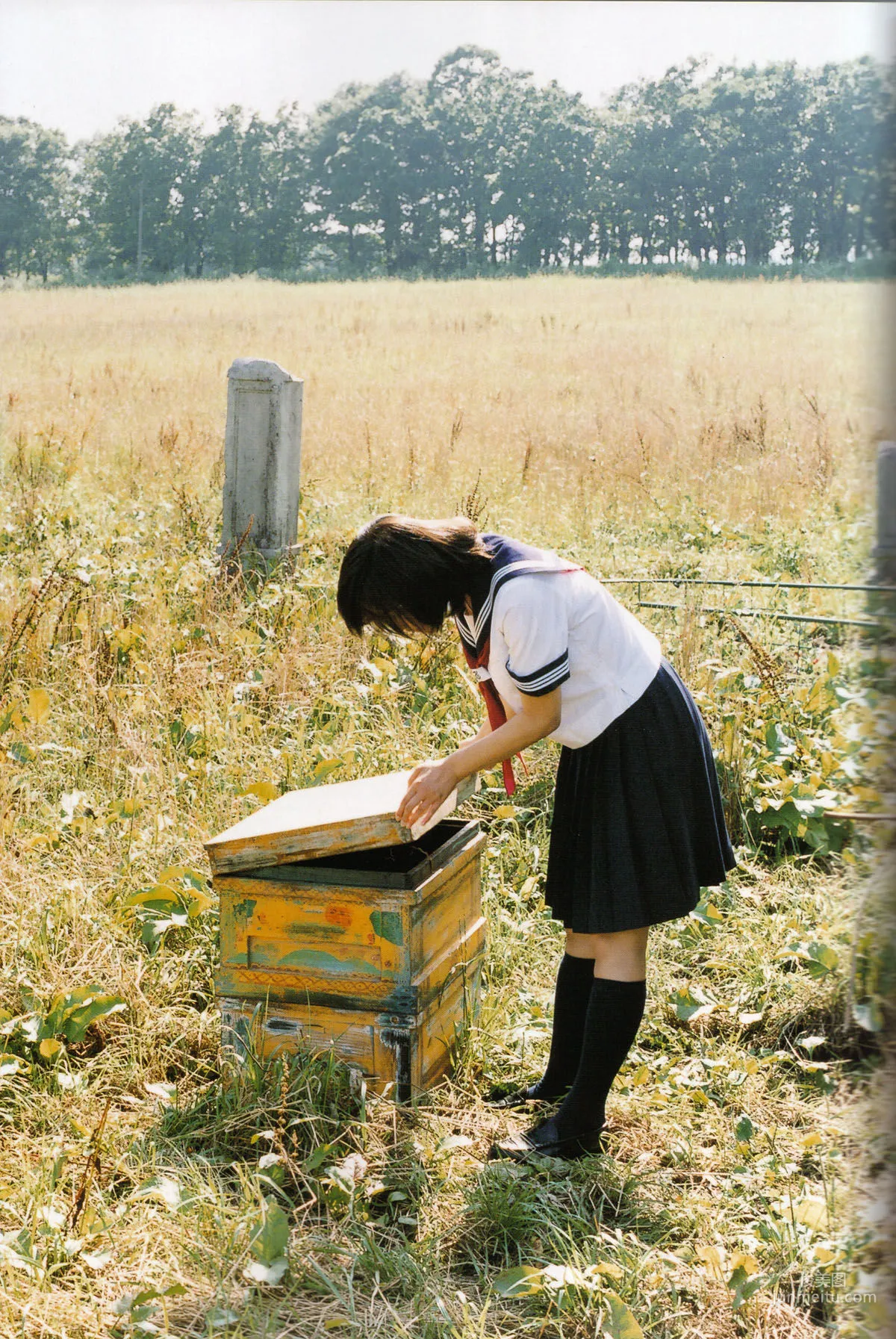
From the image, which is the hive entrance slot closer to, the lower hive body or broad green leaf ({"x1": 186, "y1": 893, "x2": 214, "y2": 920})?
the lower hive body

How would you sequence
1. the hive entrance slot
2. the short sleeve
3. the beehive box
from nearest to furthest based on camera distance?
the short sleeve → the beehive box → the hive entrance slot

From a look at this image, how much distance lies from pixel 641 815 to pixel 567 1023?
2.02ft

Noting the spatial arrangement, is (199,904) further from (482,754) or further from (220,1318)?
(220,1318)

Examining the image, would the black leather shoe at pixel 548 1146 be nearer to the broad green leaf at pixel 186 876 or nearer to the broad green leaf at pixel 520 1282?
the broad green leaf at pixel 520 1282

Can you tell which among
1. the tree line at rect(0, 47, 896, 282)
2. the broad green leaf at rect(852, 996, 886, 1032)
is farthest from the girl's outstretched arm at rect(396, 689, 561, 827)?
the tree line at rect(0, 47, 896, 282)

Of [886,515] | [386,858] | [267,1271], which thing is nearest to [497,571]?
[386,858]

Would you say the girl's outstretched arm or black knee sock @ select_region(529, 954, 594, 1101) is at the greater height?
the girl's outstretched arm

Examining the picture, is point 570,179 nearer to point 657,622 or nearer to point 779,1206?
point 657,622

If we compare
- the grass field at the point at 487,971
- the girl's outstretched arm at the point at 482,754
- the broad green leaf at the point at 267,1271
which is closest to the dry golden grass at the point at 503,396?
the grass field at the point at 487,971

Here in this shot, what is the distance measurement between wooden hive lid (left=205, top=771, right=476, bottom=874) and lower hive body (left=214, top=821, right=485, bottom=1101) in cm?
6

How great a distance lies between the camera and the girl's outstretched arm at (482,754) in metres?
2.41

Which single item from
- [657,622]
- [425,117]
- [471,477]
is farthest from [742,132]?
[657,622]

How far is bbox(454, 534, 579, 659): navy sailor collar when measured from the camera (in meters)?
2.44

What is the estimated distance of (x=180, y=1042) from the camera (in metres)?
2.97
